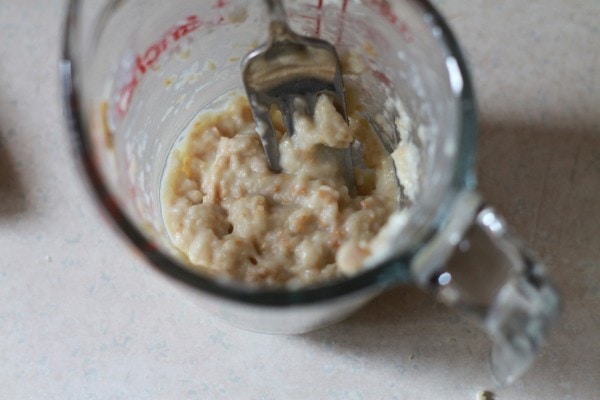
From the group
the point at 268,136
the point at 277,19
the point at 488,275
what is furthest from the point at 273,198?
the point at 488,275

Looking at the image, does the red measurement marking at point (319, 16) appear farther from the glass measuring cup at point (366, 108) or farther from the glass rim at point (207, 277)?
the glass rim at point (207, 277)

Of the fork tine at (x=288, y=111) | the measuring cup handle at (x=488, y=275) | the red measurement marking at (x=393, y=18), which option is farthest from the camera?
the fork tine at (x=288, y=111)

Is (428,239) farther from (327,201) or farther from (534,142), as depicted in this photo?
(534,142)

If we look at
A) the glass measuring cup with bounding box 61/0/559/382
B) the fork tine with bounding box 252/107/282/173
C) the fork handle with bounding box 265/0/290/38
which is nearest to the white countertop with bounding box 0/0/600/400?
the glass measuring cup with bounding box 61/0/559/382

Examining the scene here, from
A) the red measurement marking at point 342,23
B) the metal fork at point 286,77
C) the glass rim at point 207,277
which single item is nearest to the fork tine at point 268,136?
the metal fork at point 286,77

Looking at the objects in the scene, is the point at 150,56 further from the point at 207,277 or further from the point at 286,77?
the point at 207,277

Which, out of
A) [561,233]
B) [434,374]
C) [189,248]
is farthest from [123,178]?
[561,233]

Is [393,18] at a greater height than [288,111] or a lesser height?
greater
